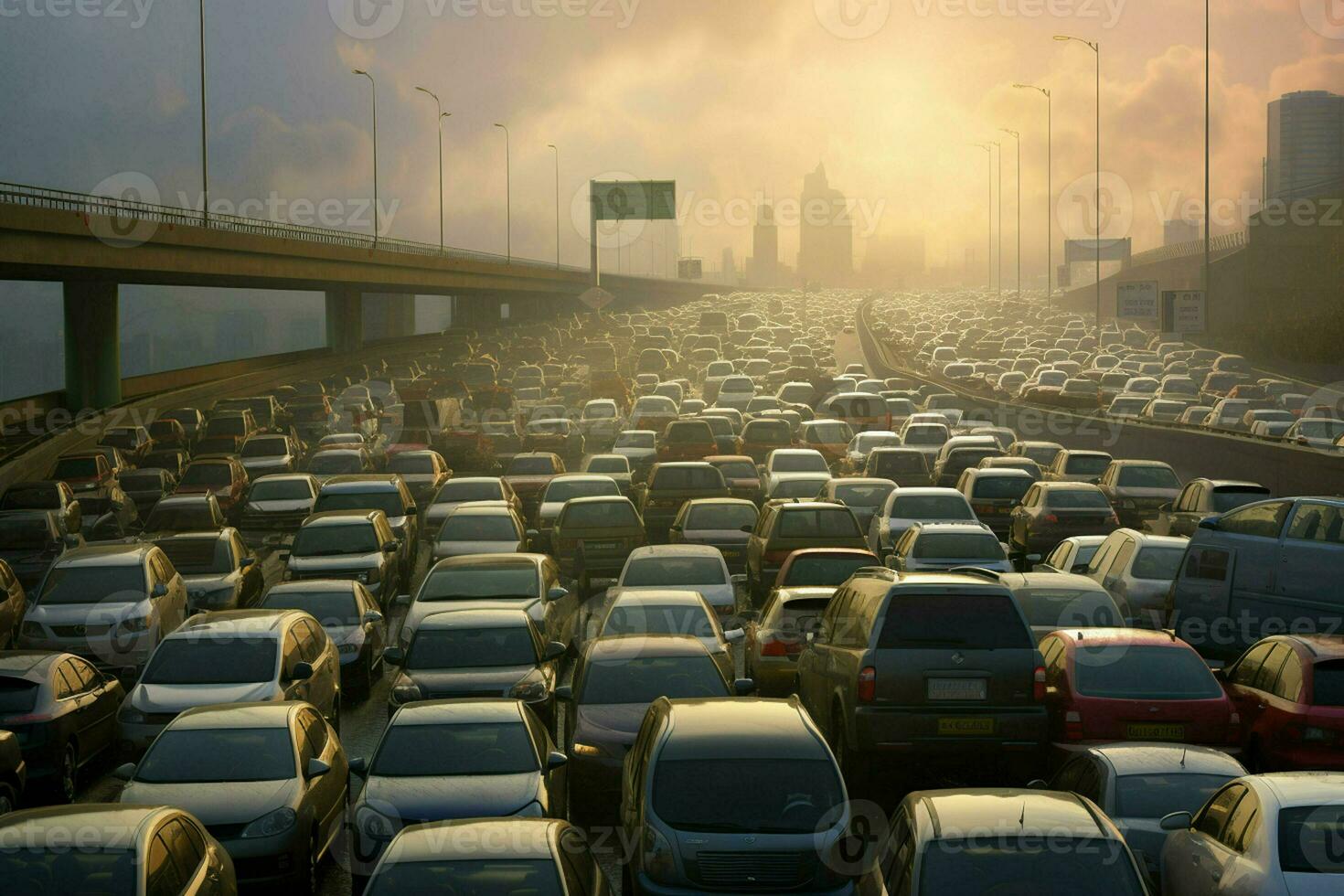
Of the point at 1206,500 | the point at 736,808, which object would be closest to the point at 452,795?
the point at 736,808

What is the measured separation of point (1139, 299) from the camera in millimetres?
77438

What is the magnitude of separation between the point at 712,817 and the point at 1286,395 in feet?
156

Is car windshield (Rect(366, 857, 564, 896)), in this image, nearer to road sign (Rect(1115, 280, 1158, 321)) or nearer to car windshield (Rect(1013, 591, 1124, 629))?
car windshield (Rect(1013, 591, 1124, 629))

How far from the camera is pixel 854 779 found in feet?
39.0

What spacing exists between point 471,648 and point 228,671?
217cm

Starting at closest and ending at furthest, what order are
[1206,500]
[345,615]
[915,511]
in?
[345,615] → [915,511] → [1206,500]

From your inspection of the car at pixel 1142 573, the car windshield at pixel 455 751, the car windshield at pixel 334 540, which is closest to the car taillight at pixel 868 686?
the car windshield at pixel 455 751

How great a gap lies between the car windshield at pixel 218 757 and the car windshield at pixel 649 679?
7.99 feet

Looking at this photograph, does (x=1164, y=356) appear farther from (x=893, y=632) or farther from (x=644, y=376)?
(x=893, y=632)

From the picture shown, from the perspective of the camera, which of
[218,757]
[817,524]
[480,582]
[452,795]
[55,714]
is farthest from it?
[817,524]

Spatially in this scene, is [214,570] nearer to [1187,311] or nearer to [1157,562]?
[1157,562]

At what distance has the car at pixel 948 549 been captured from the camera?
19.0 meters

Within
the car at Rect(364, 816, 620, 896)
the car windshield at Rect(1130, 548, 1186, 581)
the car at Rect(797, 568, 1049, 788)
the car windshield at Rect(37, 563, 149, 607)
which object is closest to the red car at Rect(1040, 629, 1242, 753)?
the car at Rect(797, 568, 1049, 788)

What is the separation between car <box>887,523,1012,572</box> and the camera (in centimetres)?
1902
